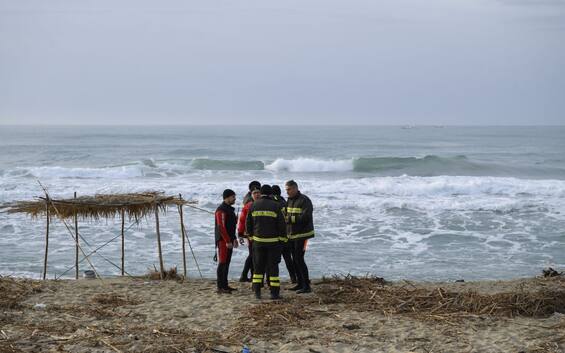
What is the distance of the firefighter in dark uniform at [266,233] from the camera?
8328 mm

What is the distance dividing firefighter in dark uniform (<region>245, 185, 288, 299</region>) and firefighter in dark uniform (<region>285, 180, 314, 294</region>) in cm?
37

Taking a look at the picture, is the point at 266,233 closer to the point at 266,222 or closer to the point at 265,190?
the point at 266,222

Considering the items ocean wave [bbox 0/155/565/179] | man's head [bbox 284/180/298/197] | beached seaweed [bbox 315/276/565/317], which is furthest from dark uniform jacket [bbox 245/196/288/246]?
ocean wave [bbox 0/155/565/179]

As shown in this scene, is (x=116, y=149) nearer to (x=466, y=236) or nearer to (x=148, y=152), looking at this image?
(x=148, y=152)

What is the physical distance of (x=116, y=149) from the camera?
54906 mm

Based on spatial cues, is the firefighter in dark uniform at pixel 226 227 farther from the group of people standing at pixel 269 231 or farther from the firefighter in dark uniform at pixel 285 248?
the firefighter in dark uniform at pixel 285 248

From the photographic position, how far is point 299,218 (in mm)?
8781

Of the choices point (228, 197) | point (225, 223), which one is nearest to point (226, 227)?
point (225, 223)

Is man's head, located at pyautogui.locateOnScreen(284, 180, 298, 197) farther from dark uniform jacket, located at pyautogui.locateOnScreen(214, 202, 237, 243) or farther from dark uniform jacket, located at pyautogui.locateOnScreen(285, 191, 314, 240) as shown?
dark uniform jacket, located at pyautogui.locateOnScreen(214, 202, 237, 243)

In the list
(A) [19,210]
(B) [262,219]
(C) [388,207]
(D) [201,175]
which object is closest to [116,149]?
(D) [201,175]

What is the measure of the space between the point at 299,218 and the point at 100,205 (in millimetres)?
3818

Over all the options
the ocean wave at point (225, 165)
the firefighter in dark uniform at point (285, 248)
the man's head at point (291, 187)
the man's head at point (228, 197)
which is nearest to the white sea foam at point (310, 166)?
the ocean wave at point (225, 165)

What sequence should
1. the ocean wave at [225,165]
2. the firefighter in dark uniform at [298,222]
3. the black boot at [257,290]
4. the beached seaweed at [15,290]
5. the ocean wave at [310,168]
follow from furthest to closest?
1. the ocean wave at [225,165]
2. the ocean wave at [310,168]
3. the firefighter in dark uniform at [298,222]
4. the black boot at [257,290]
5. the beached seaweed at [15,290]

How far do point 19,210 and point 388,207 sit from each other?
14.4m
